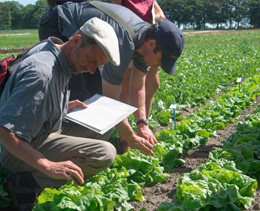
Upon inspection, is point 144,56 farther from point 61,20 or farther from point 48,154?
point 48,154

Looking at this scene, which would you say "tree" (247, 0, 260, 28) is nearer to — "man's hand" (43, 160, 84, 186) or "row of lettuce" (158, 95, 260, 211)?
"row of lettuce" (158, 95, 260, 211)

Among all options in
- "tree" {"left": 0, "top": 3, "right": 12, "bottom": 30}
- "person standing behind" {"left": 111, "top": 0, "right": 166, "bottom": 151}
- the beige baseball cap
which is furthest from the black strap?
"tree" {"left": 0, "top": 3, "right": 12, "bottom": 30}

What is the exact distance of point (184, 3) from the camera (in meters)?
89.2

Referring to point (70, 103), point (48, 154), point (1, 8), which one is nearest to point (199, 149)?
point (70, 103)

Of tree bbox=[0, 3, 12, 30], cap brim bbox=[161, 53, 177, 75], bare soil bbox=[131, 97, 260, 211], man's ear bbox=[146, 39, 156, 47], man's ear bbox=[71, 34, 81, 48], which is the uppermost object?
man's ear bbox=[71, 34, 81, 48]

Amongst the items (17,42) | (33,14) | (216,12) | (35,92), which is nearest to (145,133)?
(35,92)

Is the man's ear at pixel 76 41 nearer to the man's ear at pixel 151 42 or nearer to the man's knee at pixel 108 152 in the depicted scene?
the man's knee at pixel 108 152

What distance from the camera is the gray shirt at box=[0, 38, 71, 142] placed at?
2.50 metres

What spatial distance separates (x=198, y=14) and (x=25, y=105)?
92.9 meters

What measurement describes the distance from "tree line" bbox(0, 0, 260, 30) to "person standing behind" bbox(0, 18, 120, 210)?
83.4 metres

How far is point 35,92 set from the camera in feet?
8.36

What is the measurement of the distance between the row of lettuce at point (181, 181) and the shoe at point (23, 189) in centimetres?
47

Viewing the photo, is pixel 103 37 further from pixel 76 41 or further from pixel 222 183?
pixel 222 183

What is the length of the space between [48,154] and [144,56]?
142cm
